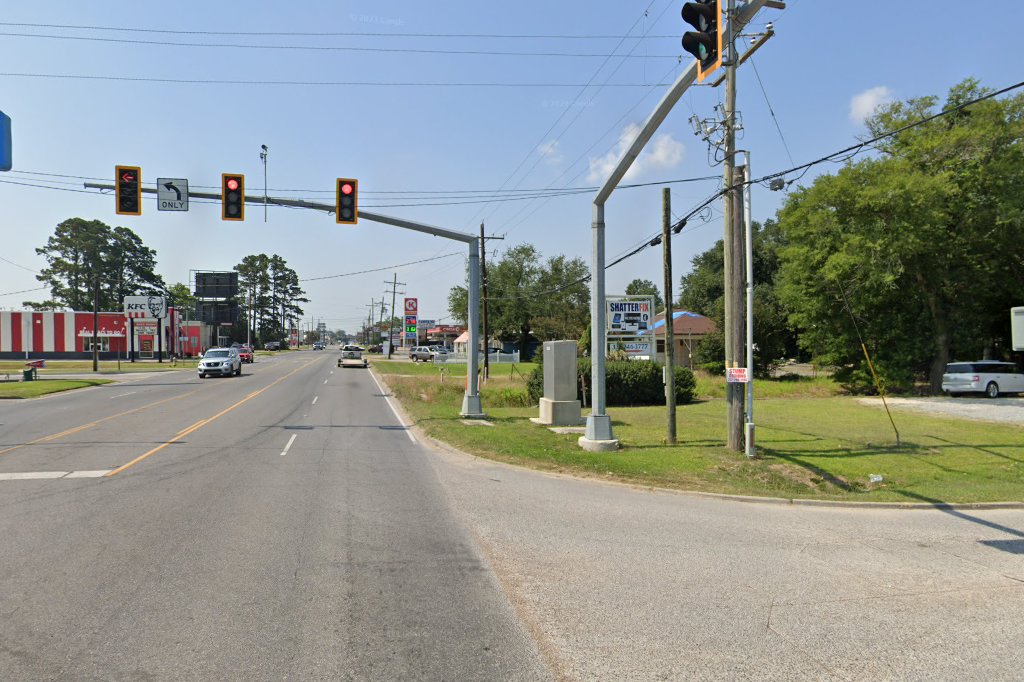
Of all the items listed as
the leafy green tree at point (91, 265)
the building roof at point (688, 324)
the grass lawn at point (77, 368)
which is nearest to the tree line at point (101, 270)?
the leafy green tree at point (91, 265)

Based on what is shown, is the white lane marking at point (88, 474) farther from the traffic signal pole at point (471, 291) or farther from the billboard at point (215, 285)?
the billboard at point (215, 285)

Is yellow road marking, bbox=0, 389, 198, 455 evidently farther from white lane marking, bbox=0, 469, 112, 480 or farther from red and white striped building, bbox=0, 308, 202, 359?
red and white striped building, bbox=0, 308, 202, 359

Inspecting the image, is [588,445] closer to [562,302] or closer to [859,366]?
[859,366]

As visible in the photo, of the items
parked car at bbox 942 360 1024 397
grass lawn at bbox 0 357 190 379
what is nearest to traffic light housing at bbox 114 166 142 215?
parked car at bbox 942 360 1024 397

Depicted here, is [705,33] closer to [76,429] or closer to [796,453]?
[796,453]

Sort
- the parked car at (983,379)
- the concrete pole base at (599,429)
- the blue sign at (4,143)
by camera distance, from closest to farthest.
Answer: the blue sign at (4,143) → the concrete pole base at (599,429) → the parked car at (983,379)

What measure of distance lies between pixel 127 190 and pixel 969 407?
28484mm

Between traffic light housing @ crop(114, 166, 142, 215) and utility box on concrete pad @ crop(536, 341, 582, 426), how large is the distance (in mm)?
11569

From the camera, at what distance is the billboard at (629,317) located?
29.0 m

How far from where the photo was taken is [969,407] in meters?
24.6

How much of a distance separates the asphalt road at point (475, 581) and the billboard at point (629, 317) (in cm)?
1835

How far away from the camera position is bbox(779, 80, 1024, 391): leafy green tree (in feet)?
98.8

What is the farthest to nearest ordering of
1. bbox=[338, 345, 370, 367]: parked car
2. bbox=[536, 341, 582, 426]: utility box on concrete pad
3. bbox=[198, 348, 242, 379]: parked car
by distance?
bbox=[338, 345, 370, 367]: parked car → bbox=[198, 348, 242, 379]: parked car → bbox=[536, 341, 582, 426]: utility box on concrete pad

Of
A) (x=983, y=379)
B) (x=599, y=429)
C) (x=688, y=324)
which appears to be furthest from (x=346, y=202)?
(x=688, y=324)
